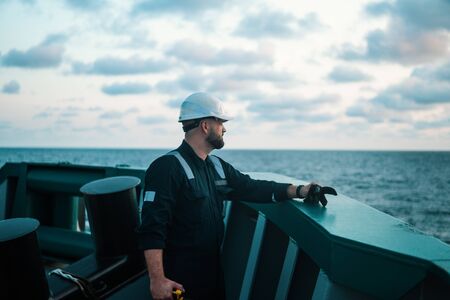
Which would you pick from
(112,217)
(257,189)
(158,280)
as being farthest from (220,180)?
(112,217)

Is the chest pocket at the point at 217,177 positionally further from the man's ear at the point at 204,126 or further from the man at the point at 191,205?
the man's ear at the point at 204,126

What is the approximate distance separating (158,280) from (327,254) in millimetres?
918

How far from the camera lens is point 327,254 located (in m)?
1.84

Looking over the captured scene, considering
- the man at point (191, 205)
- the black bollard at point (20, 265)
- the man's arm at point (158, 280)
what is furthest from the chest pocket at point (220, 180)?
the black bollard at point (20, 265)

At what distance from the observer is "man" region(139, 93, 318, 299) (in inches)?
91.3

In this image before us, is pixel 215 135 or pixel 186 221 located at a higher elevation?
pixel 215 135

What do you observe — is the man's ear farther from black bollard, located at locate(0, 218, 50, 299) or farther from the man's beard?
black bollard, located at locate(0, 218, 50, 299)

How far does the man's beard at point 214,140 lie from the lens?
9.14ft

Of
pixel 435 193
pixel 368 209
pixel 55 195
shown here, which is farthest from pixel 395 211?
pixel 368 209

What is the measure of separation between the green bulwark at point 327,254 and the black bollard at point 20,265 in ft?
2.49

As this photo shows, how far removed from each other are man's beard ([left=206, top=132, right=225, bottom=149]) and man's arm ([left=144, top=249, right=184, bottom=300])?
2.68 ft

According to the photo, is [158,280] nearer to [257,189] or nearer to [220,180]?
[220,180]

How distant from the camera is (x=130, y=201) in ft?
11.3

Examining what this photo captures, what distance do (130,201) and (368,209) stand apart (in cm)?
187
